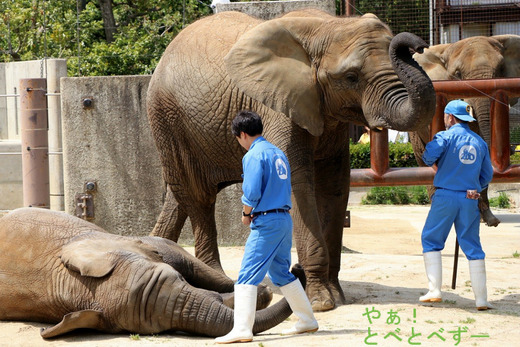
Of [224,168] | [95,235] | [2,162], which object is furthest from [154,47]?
[95,235]

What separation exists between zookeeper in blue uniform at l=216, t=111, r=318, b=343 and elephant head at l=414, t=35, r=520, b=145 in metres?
8.03

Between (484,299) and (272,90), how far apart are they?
7.87 ft

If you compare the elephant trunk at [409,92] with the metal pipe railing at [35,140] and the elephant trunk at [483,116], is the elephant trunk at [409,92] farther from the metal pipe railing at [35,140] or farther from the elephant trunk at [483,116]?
the elephant trunk at [483,116]

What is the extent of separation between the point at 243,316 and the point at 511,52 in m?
9.51

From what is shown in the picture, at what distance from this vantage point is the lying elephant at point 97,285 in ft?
21.4

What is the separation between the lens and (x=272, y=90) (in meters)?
7.97

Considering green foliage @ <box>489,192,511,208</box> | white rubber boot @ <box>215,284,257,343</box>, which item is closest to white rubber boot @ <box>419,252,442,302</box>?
white rubber boot @ <box>215,284,257,343</box>

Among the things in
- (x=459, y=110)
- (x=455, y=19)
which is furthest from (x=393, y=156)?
(x=459, y=110)

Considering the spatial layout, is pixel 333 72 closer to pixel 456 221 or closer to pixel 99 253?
pixel 456 221

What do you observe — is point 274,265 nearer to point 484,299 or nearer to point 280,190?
point 280,190

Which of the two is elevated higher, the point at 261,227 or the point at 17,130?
the point at 17,130

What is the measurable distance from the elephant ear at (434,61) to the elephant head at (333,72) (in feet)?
20.3

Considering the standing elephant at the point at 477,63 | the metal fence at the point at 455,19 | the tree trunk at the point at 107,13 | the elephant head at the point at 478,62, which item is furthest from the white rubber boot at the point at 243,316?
the tree trunk at the point at 107,13

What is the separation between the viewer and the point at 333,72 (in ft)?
25.7
